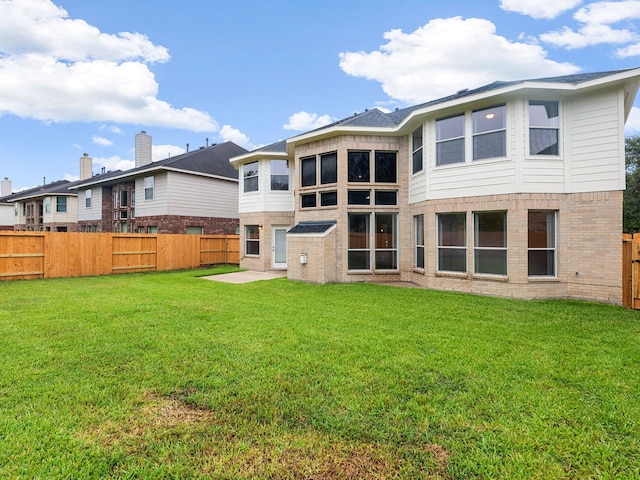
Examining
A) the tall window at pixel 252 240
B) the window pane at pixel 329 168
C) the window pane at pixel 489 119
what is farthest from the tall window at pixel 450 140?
the tall window at pixel 252 240

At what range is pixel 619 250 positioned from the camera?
8.04m

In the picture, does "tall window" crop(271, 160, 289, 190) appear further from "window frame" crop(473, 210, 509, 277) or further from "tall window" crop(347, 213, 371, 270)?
"window frame" crop(473, 210, 509, 277)

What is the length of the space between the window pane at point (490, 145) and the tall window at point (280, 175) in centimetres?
866

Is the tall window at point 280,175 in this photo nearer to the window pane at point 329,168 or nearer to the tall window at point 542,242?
the window pane at point 329,168

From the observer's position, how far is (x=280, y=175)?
15.5m

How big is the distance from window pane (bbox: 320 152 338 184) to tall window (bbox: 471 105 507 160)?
489 centimetres

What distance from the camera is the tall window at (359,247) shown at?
1205 cm

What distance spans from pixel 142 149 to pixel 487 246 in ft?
78.0

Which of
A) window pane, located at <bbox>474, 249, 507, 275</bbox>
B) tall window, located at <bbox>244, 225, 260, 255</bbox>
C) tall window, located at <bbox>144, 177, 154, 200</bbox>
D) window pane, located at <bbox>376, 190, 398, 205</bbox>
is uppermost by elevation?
tall window, located at <bbox>144, 177, 154, 200</bbox>

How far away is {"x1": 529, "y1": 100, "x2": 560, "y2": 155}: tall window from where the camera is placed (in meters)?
8.75

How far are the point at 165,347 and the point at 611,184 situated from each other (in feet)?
35.1

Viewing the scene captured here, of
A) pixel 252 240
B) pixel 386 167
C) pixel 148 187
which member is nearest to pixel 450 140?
pixel 386 167

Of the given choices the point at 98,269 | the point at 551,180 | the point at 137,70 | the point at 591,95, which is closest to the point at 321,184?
the point at 551,180

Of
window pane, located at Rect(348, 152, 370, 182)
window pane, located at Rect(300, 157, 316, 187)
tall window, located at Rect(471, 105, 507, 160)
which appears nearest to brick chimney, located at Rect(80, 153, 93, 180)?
window pane, located at Rect(300, 157, 316, 187)
